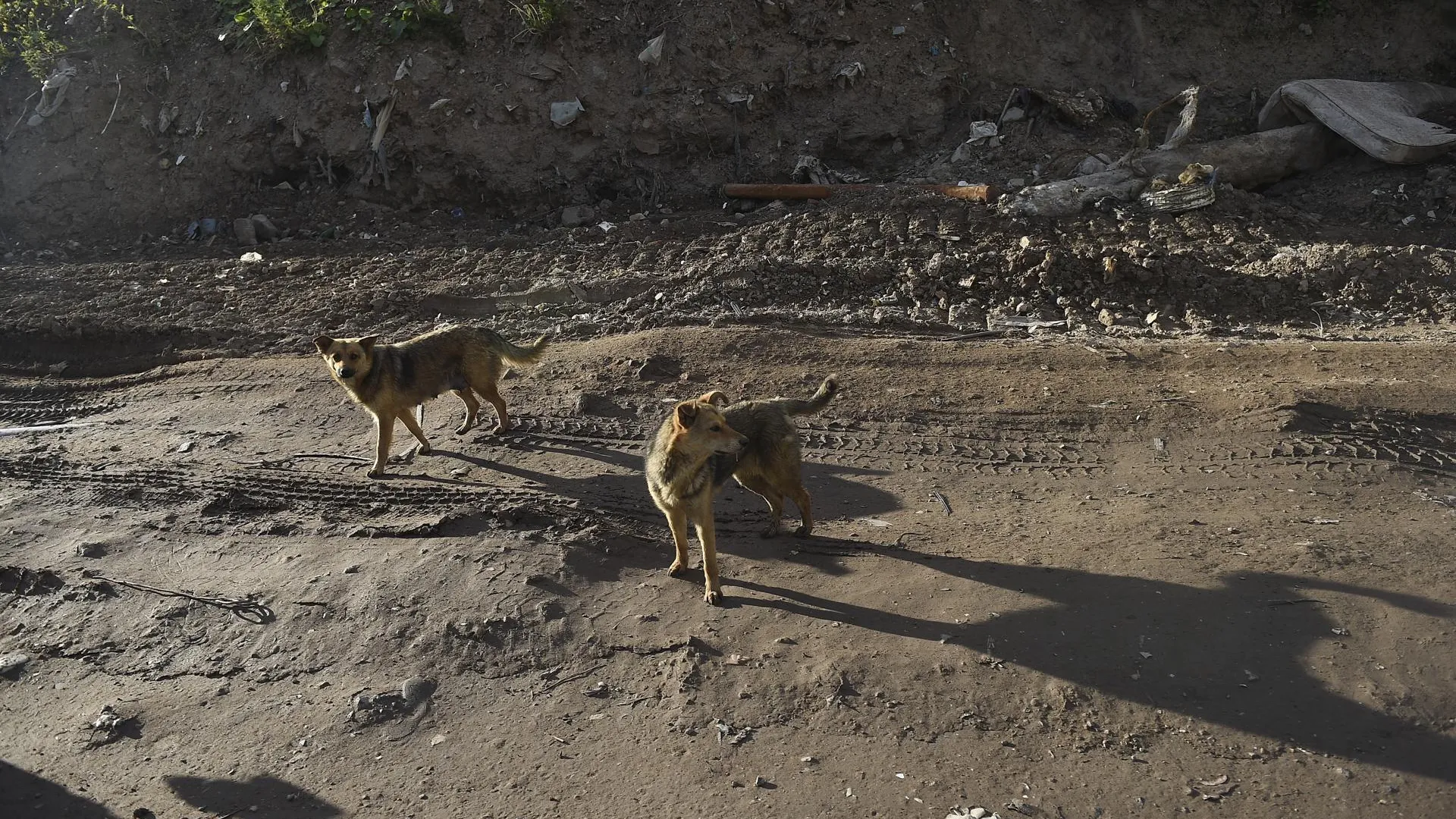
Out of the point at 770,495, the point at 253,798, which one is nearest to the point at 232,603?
the point at 253,798

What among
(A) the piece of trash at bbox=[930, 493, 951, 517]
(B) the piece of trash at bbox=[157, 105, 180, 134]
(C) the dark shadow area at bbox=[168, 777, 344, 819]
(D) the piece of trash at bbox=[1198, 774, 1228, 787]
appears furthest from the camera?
(B) the piece of trash at bbox=[157, 105, 180, 134]

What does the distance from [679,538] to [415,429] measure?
319 centimetres

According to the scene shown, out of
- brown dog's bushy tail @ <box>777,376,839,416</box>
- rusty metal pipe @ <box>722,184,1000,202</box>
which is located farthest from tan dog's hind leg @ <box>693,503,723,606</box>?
rusty metal pipe @ <box>722,184,1000,202</box>

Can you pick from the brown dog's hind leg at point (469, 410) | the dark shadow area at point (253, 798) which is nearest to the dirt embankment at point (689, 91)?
the brown dog's hind leg at point (469, 410)

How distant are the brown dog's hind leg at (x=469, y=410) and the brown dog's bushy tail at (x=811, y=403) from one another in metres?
3.21

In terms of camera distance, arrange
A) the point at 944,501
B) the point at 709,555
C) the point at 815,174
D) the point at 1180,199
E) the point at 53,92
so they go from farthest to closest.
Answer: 1. the point at 53,92
2. the point at 815,174
3. the point at 1180,199
4. the point at 944,501
5. the point at 709,555

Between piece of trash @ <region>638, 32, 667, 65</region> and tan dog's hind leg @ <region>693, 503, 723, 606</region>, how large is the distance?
366 inches

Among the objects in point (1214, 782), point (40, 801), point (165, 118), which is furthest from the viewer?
point (165, 118)

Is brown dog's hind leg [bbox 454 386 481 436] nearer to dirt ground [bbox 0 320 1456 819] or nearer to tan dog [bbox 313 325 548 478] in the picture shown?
tan dog [bbox 313 325 548 478]

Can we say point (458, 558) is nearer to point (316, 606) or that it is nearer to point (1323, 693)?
point (316, 606)

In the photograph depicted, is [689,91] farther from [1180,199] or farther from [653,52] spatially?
[1180,199]

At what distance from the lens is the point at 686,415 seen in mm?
5906

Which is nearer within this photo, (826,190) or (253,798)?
→ (253,798)

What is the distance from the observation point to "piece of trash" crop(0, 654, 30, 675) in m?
6.34
